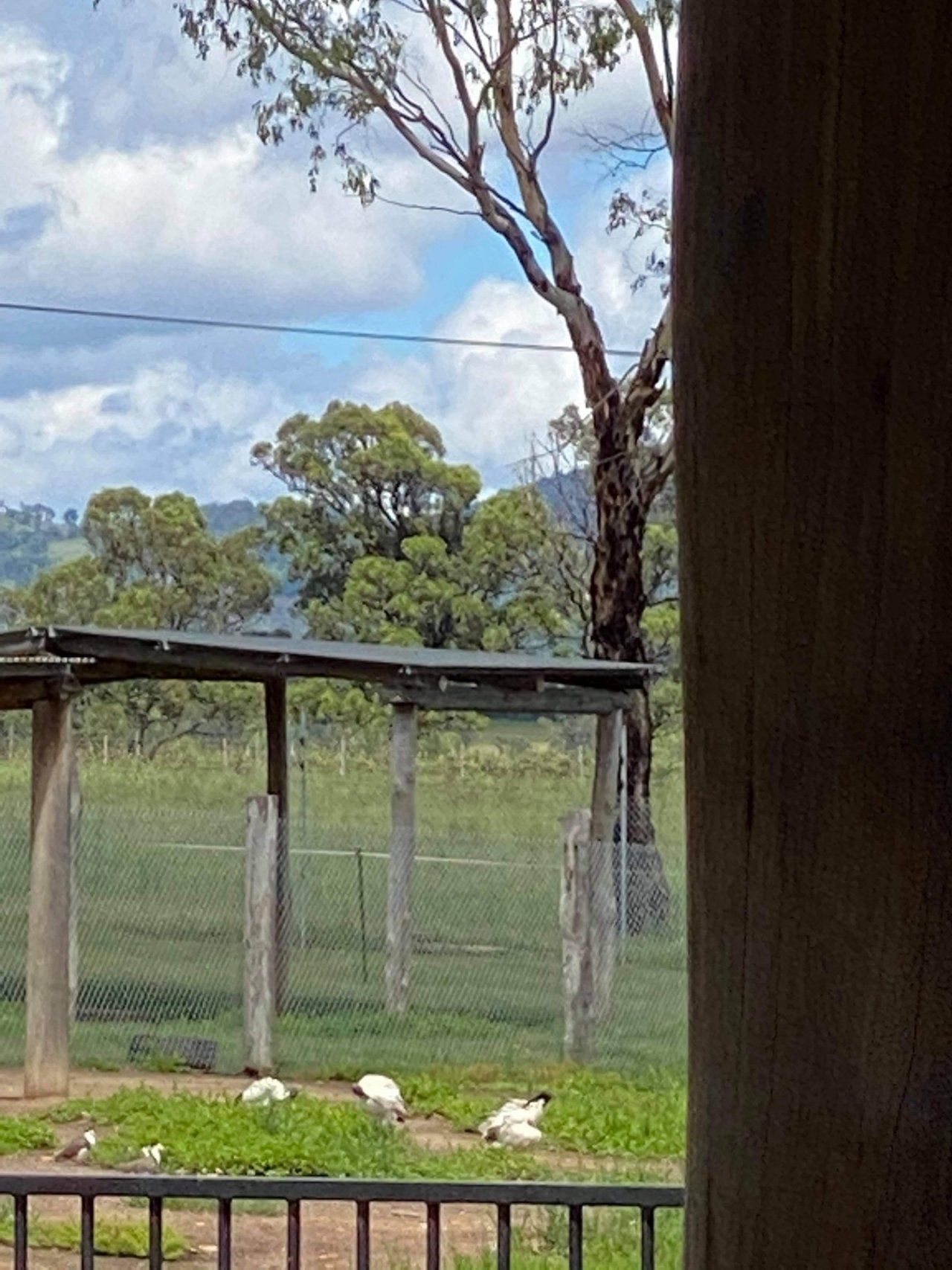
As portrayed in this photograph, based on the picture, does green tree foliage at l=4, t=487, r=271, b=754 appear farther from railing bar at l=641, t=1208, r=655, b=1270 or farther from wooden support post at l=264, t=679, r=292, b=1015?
railing bar at l=641, t=1208, r=655, b=1270

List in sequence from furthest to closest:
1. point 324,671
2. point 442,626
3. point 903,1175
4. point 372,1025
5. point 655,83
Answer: point 442,626 → point 655,83 → point 324,671 → point 372,1025 → point 903,1175

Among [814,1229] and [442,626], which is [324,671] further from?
[442,626]

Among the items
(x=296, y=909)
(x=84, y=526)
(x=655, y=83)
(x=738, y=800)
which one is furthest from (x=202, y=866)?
(x=84, y=526)

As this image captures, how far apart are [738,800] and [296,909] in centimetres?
921

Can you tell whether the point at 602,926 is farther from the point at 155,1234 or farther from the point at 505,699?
the point at 155,1234

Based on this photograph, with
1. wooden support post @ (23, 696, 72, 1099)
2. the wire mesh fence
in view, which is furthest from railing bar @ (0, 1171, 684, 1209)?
the wire mesh fence

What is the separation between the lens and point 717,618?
77 cm

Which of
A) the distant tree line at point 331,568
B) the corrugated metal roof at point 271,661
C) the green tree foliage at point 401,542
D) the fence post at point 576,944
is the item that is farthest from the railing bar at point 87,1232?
the green tree foliage at point 401,542

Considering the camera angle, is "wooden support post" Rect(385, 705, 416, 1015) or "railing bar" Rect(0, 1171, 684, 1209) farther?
"wooden support post" Rect(385, 705, 416, 1015)

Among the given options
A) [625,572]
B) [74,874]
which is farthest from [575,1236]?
→ [625,572]

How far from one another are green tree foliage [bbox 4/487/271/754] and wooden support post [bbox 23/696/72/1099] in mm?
14436

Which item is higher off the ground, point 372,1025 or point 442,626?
point 442,626

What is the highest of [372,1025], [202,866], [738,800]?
[738,800]

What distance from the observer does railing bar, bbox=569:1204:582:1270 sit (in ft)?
8.14
